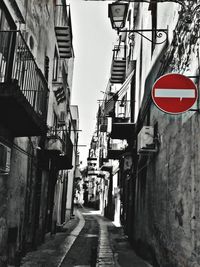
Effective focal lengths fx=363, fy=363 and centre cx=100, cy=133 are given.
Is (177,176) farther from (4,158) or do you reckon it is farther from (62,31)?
(62,31)

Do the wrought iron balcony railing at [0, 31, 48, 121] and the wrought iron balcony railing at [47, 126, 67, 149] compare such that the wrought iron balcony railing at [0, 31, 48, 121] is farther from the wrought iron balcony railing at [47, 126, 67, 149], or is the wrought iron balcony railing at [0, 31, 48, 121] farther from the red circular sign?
the wrought iron balcony railing at [47, 126, 67, 149]

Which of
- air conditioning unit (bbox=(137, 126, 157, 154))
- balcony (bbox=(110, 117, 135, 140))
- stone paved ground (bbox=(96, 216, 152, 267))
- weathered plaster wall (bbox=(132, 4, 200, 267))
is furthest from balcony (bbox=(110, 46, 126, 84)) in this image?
air conditioning unit (bbox=(137, 126, 157, 154))

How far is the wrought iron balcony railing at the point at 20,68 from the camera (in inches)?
309

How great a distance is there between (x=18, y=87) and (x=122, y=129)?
9.42 meters

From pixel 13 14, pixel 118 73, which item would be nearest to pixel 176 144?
pixel 13 14

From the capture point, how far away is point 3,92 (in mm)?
7109

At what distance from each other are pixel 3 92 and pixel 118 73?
15281 mm

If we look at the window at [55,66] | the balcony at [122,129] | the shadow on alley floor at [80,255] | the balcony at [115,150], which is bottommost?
the shadow on alley floor at [80,255]

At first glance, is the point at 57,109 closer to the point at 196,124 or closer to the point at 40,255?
the point at 40,255

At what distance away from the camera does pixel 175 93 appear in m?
5.63

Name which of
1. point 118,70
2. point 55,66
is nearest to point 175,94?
point 55,66

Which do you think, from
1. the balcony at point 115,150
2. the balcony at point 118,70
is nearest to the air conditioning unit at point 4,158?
the balcony at point 115,150

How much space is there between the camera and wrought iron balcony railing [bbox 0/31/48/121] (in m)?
7.86

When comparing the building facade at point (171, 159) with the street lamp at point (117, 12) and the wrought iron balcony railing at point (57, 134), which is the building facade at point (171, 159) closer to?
the street lamp at point (117, 12)
